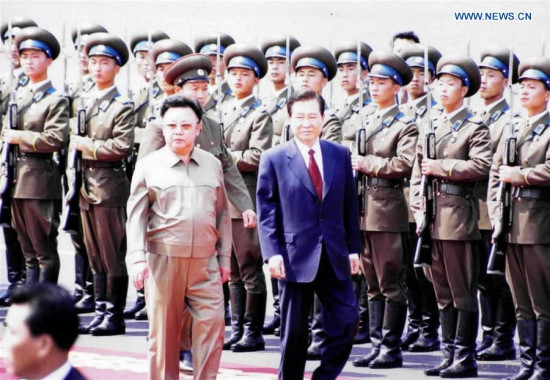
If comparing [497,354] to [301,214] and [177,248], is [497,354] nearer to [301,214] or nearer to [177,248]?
[301,214]

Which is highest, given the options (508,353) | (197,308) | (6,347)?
(6,347)

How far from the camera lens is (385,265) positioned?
27.7ft

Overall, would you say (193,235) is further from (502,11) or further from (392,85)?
(502,11)

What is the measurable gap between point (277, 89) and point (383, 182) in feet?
4.90

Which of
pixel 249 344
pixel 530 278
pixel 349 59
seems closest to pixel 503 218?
pixel 530 278

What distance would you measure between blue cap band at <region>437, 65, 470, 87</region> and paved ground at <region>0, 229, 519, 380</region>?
5.42 ft

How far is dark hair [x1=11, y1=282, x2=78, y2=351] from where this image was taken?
12.8 feet

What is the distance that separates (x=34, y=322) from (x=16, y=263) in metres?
6.72

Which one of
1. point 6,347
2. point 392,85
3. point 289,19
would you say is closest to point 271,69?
point 392,85

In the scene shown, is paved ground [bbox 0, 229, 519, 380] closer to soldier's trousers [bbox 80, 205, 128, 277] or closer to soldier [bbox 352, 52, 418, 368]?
soldier [bbox 352, 52, 418, 368]

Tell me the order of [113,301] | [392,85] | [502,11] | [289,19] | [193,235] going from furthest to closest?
[289,19] → [502,11] → [113,301] → [392,85] → [193,235]

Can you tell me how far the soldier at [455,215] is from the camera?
805cm

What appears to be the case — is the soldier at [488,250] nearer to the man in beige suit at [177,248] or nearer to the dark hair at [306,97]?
the dark hair at [306,97]

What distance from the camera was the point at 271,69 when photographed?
1000 cm
